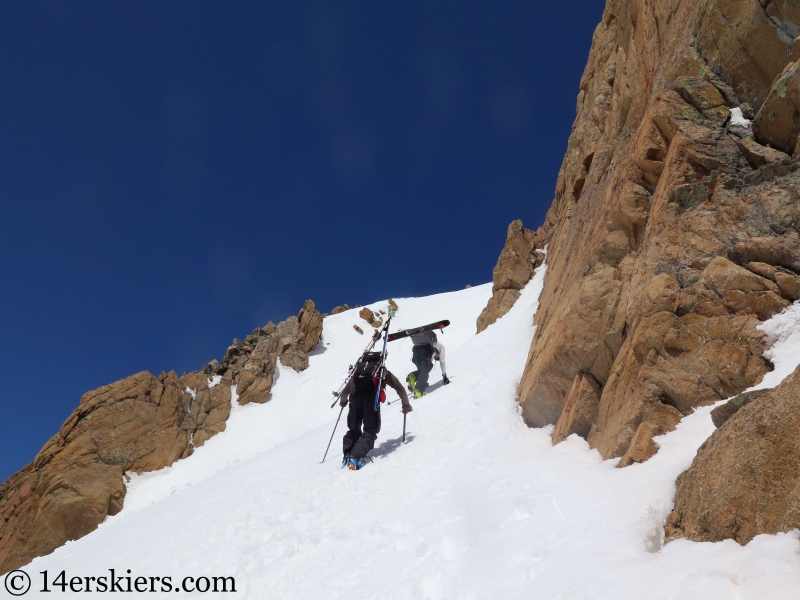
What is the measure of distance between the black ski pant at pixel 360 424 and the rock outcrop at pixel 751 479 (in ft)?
20.2

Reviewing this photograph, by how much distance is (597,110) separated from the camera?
18781 millimetres

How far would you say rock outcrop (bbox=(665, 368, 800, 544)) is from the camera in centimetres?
304

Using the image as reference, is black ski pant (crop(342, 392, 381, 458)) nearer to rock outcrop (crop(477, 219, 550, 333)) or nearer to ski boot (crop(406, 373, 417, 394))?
ski boot (crop(406, 373, 417, 394))

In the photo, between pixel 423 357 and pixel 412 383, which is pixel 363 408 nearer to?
pixel 412 383

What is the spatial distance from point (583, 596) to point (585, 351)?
4.29 metres

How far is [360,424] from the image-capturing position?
9.69m

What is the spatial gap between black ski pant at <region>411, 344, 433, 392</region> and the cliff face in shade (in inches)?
272

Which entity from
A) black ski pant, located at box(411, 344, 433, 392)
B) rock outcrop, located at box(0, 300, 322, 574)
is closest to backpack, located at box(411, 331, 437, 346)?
black ski pant, located at box(411, 344, 433, 392)

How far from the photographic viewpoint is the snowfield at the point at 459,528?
10.9 ft

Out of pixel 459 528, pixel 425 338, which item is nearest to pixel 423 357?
pixel 425 338

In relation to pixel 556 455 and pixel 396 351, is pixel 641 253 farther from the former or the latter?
pixel 396 351

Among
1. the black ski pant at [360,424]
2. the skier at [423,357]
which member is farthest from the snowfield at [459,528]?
the skier at [423,357]

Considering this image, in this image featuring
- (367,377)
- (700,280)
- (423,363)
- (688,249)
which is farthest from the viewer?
(423,363)

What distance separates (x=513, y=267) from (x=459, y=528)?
23.6 m
